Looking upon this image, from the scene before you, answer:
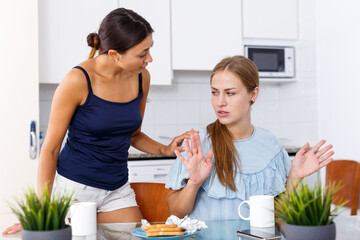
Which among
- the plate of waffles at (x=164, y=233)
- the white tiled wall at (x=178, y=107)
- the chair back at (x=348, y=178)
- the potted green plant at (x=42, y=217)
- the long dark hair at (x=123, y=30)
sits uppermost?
the long dark hair at (x=123, y=30)

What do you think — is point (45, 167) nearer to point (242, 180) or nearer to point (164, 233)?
point (164, 233)

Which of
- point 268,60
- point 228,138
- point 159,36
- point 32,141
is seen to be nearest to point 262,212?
point 228,138

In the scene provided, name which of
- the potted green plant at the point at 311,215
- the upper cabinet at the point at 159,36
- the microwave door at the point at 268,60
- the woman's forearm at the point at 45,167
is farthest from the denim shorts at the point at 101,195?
the microwave door at the point at 268,60

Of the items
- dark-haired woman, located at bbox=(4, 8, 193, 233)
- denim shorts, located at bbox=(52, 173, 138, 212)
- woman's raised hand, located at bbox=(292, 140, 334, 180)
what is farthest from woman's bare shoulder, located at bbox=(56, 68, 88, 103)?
woman's raised hand, located at bbox=(292, 140, 334, 180)

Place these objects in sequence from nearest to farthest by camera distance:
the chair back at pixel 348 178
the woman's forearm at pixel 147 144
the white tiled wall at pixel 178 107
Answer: the woman's forearm at pixel 147 144
the chair back at pixel 348 178
the white tiled wall at pixel 178 107

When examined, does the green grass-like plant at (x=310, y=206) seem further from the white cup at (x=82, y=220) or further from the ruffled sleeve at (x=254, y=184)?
the ruffled sleeve at (x=254, y=184)

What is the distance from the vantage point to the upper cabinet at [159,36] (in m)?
3.12

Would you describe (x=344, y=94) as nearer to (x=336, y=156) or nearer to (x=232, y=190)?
(x=336, y=156)

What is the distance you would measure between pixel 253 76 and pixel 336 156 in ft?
5.12

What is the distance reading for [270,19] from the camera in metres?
3.40

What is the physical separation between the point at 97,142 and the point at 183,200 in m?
0.41

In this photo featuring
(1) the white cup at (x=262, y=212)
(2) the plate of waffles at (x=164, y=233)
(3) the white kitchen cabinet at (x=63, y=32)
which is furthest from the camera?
(3) the white kitchen cabinet at (x=63, y=32)

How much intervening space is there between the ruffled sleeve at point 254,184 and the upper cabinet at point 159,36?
5.54 feet

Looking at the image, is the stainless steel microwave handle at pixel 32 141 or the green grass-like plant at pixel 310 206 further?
the stainless steel microwave handle at pixel 32 141
